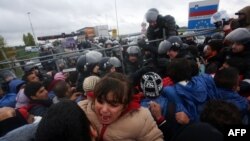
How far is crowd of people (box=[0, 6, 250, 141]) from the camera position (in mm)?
1427

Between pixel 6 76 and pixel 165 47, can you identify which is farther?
pixel 6 76

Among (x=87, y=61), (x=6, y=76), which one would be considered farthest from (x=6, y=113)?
(x=6, y=76)

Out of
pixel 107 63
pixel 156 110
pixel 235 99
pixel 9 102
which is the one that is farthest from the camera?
pixel 107 63

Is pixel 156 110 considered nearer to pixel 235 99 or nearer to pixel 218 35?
pixel 235 99

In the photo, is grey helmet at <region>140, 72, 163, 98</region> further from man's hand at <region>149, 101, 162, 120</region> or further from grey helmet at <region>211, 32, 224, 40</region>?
grey helmet at <region>211, 32, 224, 40</region>

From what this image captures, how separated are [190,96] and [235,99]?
1.70 ft

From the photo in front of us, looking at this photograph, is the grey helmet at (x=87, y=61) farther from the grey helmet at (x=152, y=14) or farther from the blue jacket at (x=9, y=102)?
the grey helmet at (x=152, y=14)

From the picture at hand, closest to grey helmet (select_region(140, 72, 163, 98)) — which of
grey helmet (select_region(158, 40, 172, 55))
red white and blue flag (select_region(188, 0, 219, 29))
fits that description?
grey helmet (select_region(158, 40, 172, 55))

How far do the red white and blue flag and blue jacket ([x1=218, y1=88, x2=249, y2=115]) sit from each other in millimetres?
4322

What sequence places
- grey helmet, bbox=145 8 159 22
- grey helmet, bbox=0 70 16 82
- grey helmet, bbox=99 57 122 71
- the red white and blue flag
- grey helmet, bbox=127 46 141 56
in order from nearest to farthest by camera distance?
1. grey helmet, bbox=99 57 122 71
2. grey helmet, bbox=127 46 141 56
3. grey helmet, bbox=145 8 159 22
4. grey helmet, bbox=0 70 16 82
5. the red white and blue flag

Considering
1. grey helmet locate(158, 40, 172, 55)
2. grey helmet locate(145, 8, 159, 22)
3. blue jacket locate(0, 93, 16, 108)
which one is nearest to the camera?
grey helmet locate(158, 40, 172, 55)

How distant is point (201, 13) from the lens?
6871 millimetres

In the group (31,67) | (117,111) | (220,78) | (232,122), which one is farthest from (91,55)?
(232,122)

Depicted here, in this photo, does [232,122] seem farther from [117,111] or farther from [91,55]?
[91,55]
